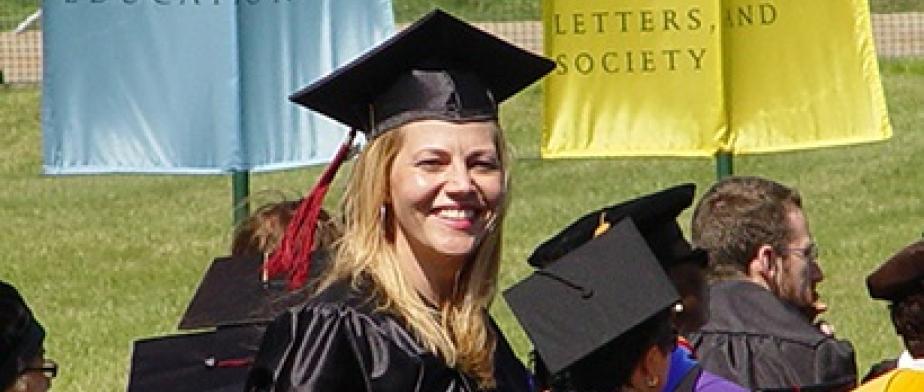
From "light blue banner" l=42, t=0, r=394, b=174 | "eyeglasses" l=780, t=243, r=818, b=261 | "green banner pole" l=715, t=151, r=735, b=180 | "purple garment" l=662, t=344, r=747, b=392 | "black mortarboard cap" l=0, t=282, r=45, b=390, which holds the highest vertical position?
"light blue banner" l=42, t=0, r=394, b=174

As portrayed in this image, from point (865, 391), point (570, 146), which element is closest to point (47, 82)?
point (570, 146)

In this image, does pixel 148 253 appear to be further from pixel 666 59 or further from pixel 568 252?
pixel 568 252

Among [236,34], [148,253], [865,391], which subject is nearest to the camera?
[865,391]

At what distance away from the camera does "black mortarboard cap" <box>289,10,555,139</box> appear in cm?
433

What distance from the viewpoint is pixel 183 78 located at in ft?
24.7

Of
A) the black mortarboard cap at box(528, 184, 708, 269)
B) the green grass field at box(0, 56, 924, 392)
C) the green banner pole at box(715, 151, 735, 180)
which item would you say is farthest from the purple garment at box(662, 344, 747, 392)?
the green grass field at box(0, 56, 924, 392)

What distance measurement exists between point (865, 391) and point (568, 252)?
83 cm

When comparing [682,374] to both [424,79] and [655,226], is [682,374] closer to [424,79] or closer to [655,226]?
[655,226]

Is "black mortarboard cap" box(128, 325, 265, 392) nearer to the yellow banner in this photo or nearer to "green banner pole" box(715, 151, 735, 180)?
the yellow banner

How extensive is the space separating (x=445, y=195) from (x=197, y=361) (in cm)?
161

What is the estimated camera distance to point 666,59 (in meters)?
8.27

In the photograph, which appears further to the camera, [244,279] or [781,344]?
[781,344]

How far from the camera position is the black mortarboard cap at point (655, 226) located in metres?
5.15

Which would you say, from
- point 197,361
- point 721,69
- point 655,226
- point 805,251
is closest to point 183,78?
point 721,69
